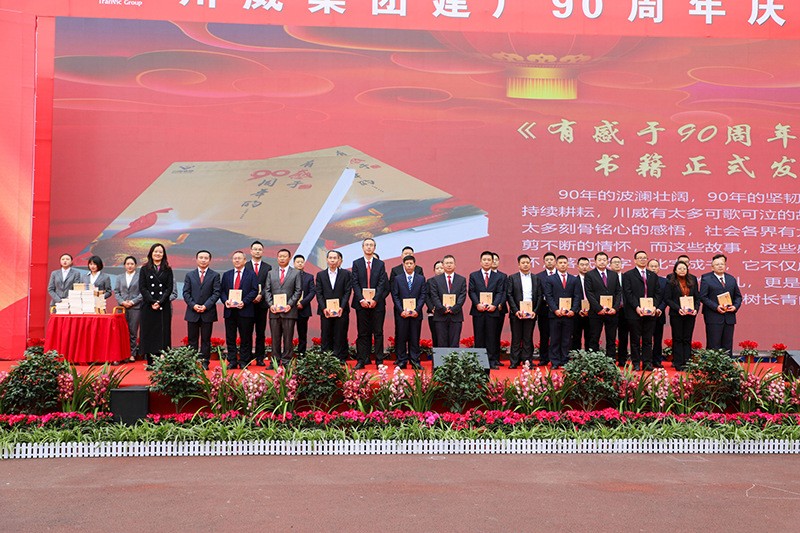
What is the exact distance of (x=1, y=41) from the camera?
6.79 meters

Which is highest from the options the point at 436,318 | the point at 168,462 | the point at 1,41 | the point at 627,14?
the point at 627,14

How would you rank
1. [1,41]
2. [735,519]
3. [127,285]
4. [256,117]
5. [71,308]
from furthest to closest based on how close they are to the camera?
[256,117] → [1,41] → [127,285] → [71,308] → [735,519]

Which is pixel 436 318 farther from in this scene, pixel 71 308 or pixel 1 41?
pixel 1 41

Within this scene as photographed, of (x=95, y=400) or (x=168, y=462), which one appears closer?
(x=168, y=462)

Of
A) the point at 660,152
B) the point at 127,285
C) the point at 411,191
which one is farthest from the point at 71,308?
the point at 660,152

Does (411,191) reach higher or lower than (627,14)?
lower

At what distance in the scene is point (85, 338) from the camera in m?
5.44

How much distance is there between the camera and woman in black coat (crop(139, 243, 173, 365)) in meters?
5.47

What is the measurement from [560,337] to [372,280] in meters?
1.88

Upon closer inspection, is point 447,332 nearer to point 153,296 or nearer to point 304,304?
point 304,304

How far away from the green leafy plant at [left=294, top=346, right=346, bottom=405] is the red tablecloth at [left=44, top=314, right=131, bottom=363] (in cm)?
239

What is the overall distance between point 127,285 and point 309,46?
350cm

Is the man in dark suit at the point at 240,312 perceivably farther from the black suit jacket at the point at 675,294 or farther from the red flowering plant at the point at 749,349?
the red flowering plant at the point at 749,349

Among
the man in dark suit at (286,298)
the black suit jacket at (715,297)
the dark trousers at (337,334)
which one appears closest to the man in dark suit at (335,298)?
the dark trousers at (337,334)
